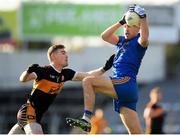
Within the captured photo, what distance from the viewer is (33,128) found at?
439 inches

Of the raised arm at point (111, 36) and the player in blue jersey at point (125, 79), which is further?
the raised arm at point (111, 36)

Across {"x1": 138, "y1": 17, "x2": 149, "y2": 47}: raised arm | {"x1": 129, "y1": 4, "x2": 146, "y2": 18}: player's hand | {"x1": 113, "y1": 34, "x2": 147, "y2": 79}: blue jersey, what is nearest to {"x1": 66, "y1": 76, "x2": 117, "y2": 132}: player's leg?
{"x1": 113, "y1": 34, "x2": 147, "y2": 79}: blue jersey

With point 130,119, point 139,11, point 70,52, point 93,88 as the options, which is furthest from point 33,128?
point 70,52

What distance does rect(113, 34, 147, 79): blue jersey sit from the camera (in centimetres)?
1112

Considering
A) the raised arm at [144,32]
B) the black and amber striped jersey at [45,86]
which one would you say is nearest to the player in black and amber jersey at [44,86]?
the black and amber striped jersey at [45,86]

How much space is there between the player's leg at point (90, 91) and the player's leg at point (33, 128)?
0.65 metres

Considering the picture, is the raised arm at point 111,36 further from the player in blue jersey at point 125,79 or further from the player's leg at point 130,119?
the player's leg at point 130,119

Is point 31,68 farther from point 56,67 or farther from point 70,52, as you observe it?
point 70,52

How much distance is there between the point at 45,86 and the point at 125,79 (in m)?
1.21

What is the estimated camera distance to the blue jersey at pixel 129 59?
11117mm

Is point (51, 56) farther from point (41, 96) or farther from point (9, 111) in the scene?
point (9, 111)

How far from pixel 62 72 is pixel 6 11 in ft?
83.0

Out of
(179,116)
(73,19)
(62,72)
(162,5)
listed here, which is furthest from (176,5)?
(62,72)

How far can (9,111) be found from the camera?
3797 cm
